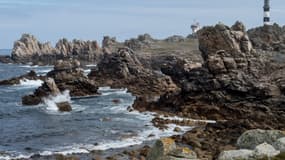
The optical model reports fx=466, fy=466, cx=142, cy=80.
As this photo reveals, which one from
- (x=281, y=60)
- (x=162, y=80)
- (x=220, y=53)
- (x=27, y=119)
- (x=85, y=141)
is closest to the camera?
(x=85, y=141)

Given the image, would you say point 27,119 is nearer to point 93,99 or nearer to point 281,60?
point 93,99

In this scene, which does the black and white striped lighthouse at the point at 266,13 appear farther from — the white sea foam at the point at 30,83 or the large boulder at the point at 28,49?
the large boulder at the point at 28,49

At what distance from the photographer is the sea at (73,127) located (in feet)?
121

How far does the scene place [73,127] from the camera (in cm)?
4566

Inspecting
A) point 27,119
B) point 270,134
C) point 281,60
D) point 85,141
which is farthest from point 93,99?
point 270,134

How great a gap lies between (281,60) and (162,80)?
2173 centimetres

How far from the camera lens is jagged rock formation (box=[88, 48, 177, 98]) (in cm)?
7094

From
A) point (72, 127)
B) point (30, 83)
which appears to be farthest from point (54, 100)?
point (30, 83)

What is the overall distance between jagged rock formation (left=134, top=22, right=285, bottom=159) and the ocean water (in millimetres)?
3983

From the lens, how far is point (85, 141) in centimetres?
3909

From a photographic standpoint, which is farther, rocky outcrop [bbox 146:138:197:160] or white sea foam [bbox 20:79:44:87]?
white sea foam [bbox 20:79:44:87]

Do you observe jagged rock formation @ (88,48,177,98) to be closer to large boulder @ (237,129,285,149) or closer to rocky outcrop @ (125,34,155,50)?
large boulder @ (237,129,285,149)

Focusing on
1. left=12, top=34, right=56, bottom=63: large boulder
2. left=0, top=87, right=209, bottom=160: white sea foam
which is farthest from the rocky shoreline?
left=12, top=34, right=56, bottom=63: large boulder

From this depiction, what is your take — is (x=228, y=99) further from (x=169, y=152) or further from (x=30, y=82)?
(x=30, y=82)
